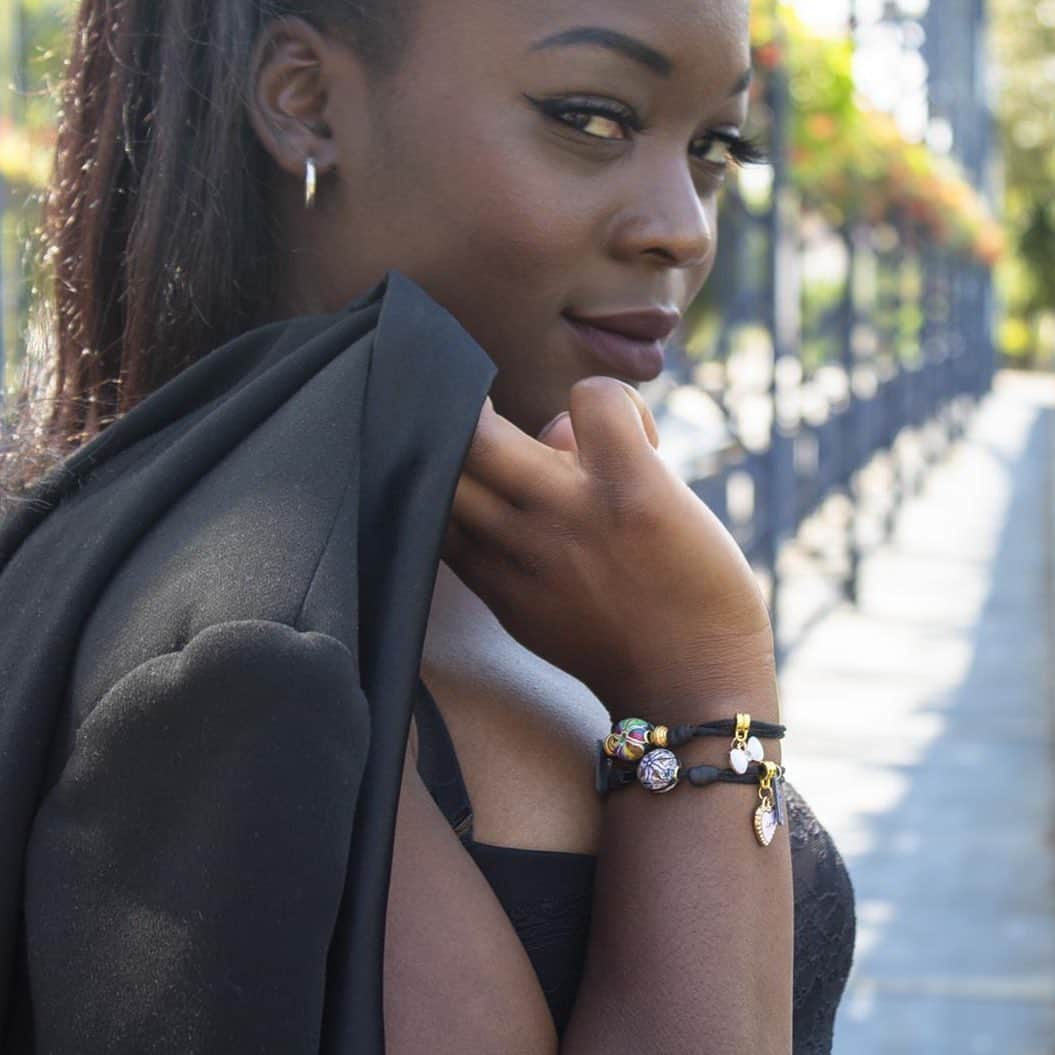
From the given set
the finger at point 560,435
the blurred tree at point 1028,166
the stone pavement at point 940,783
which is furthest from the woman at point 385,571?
the blurred tree at point 1028,166

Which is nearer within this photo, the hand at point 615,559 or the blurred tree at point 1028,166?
the hand at point 615,559

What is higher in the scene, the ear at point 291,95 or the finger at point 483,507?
the ear at point 291,95

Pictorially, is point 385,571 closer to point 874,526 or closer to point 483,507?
point 483,507

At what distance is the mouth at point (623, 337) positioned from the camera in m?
1.41

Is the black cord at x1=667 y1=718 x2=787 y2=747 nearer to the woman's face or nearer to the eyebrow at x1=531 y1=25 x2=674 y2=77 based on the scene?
the woman's face

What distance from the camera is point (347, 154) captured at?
4.59ft

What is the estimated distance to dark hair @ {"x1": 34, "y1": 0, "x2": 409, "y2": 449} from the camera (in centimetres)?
140

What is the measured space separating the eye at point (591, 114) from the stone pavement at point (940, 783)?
10.5 feet

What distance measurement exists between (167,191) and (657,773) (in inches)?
26.1

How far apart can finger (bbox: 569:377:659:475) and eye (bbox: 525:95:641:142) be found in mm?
256

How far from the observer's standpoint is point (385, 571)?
1016mm

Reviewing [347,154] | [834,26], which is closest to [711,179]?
[347,154]

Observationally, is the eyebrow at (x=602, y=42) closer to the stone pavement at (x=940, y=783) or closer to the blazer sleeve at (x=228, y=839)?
the blazer sleeve at (x=228, y=839)

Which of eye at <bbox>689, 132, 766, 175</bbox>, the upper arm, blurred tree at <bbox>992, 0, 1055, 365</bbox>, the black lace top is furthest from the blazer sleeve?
blurred tree at <bbox>992, 0, 1055, 365</bbox>
